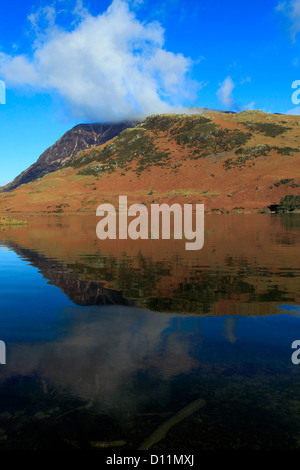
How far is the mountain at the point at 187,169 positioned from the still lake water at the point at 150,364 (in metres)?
82.0

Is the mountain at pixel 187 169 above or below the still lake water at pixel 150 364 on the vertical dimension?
above

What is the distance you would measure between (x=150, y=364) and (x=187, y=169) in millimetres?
127535

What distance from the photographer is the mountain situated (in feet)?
334

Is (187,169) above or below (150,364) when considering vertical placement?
above

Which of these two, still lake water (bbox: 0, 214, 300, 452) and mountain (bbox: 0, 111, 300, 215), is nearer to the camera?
still lake water (bbox: 0, 214, 300, 452)

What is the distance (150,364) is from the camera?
5.44 metres

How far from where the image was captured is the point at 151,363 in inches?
216

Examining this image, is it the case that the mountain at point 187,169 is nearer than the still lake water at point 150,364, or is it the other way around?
the still lake water at point 150,364

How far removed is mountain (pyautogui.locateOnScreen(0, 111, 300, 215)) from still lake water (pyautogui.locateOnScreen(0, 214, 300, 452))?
82.0 meters

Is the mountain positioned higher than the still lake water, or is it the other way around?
the mountain

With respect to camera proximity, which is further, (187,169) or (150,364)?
(187,169)

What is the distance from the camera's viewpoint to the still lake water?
379 cm

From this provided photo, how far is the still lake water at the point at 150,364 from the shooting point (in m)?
3.79

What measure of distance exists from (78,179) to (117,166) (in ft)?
57.1
